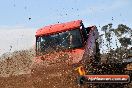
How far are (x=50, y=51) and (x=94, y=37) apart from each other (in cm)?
326

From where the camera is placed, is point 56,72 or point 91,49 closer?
point 56,72

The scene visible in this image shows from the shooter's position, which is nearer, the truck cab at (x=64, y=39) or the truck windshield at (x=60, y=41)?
the truck cab at (x=64, y=39)

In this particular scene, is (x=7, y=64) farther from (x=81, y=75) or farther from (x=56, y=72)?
(x=81, y=75)

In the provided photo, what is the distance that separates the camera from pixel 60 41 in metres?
14.0

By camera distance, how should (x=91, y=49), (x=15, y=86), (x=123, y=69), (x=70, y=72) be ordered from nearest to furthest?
1. (x=123, y=69)
2. (x=70, y=72)
3. (x=15, y=86)
4. (x=91, y=49)

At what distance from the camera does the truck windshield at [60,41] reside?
13731 mm

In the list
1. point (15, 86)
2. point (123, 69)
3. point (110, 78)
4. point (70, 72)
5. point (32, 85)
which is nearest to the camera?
point (110, 78)

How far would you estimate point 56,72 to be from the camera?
11594 mm

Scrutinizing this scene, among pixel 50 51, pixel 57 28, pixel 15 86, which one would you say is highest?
pixel 57 28

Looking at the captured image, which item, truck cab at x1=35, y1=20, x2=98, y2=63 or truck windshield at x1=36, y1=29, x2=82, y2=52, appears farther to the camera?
truck windshield at x1=36, y1=29, x2=82, y2=52

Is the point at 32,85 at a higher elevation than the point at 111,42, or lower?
lower

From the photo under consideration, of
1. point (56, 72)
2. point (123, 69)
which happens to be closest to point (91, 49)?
point (56, 72)

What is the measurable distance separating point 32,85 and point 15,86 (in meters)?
1.16

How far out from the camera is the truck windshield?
1373 centimetres
